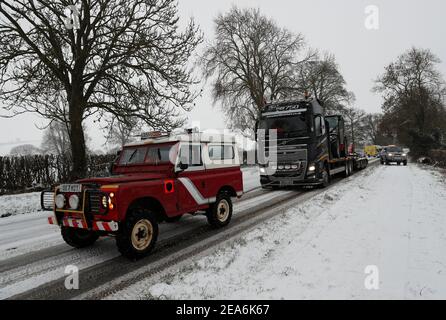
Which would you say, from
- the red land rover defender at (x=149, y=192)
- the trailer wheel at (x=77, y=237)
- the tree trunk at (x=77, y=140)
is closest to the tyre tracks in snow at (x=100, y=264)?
the trailer wheel at (x=77, y=237)

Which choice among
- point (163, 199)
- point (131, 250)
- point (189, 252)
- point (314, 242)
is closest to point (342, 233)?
point (314, 242)

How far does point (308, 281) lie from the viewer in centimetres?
396

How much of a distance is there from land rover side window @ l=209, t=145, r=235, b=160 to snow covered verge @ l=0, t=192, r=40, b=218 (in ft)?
24.1

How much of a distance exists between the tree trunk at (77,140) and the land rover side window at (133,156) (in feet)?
26.1

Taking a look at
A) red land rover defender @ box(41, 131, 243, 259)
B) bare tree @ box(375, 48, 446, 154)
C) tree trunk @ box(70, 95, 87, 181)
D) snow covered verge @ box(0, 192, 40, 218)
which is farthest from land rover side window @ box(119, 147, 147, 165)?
bare tree @ box(375, 48, 446, 154)

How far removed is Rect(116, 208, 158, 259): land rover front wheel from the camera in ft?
16.0

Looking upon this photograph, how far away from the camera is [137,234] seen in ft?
16.8

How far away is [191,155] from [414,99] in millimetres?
42158

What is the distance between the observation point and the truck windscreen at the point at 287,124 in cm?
1224

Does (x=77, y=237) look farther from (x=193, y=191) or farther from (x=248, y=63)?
(x=248, y=63)

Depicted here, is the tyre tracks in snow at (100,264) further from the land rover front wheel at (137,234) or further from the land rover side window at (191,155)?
the land rover side window at (191,155)

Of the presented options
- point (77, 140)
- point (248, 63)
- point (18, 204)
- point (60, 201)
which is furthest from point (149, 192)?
point (248, 63)

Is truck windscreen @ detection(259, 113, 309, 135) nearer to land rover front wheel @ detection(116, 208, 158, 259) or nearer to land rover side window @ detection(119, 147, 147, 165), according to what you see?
land rover side window @ detection(119, 147, 147, 165)
